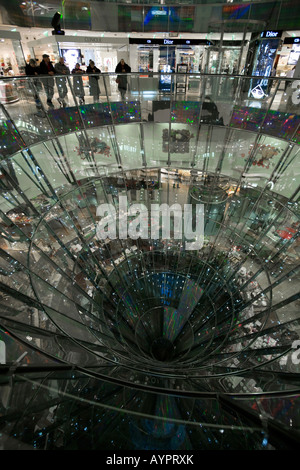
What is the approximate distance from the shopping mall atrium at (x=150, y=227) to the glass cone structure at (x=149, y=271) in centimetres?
4

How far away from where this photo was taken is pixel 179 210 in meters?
11.8

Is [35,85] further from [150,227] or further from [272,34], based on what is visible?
[272,34]

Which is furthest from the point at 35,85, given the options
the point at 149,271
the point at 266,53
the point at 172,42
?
the point at 266,53

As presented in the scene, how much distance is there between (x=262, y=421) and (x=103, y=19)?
19645 mm

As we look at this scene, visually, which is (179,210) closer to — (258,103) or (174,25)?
(258,103)

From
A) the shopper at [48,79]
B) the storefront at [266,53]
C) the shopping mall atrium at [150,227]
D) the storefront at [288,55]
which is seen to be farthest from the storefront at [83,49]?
the storefront at [288,55]

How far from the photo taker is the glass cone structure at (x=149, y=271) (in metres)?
3.10

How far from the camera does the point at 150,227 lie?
11531mm

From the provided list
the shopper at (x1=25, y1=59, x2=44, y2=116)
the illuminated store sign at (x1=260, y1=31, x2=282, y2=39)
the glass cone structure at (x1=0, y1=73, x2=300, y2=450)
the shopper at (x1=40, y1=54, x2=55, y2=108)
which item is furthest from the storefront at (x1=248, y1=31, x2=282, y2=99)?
the shopper at (x1=25, y1=59, x2=44, y2=116)

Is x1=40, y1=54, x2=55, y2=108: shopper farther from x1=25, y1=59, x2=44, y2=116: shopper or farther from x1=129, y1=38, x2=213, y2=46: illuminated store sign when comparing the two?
x1=129, y1=38, x2=213, y2=46: illuminated store sign

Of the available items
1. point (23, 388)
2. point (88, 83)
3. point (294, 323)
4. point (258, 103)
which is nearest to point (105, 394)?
point (23, 388)

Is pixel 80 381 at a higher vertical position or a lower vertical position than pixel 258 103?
lower

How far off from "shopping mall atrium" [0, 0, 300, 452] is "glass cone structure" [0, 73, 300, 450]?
0.04 meters

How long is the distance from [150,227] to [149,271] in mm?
2293
